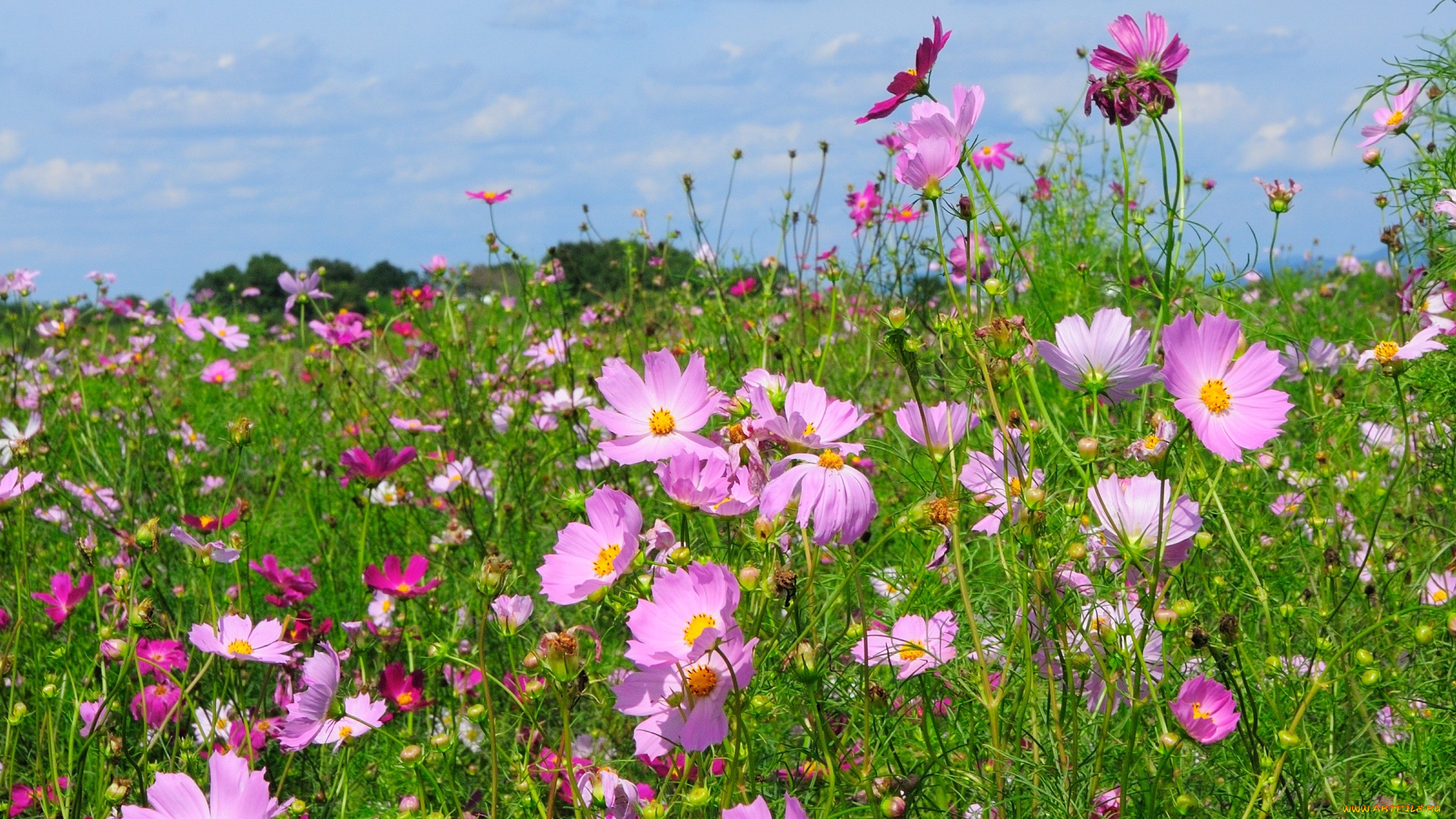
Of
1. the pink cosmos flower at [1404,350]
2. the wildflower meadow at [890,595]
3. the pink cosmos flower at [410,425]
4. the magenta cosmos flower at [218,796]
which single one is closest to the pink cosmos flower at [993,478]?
the wildflower meadow at [890,595]

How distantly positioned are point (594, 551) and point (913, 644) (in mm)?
295

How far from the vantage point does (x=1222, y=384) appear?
2.85ft

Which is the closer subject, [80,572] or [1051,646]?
[1051,646]

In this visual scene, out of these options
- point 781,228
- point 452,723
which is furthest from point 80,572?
Answer: point 781,228

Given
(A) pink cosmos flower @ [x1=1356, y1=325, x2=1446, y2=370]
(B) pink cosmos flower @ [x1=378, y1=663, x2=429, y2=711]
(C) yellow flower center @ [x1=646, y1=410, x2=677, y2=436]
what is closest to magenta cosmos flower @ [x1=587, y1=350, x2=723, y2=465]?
(C) yellow flower center @ [x1=646, y1=410, x2=677, y2=436]

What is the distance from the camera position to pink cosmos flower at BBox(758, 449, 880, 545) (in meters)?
0.82

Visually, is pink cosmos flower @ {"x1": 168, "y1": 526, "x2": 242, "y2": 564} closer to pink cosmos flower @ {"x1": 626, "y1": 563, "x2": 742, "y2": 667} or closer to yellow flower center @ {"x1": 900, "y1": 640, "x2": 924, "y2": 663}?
pink cosmos flower @ {"x1": 626, "y1": 563, "x2": 742, "y2": 667}

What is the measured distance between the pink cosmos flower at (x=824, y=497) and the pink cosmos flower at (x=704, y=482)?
38mm

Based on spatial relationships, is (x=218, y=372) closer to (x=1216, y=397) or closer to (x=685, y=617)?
(x=685, y=617)

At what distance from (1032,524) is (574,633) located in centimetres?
34

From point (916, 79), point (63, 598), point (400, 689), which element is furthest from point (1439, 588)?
point (63, 598)

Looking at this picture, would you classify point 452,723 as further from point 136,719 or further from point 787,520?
point 787,520

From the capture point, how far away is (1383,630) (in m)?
1.33

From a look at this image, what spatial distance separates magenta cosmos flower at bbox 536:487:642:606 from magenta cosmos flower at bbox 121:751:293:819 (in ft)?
0.81
